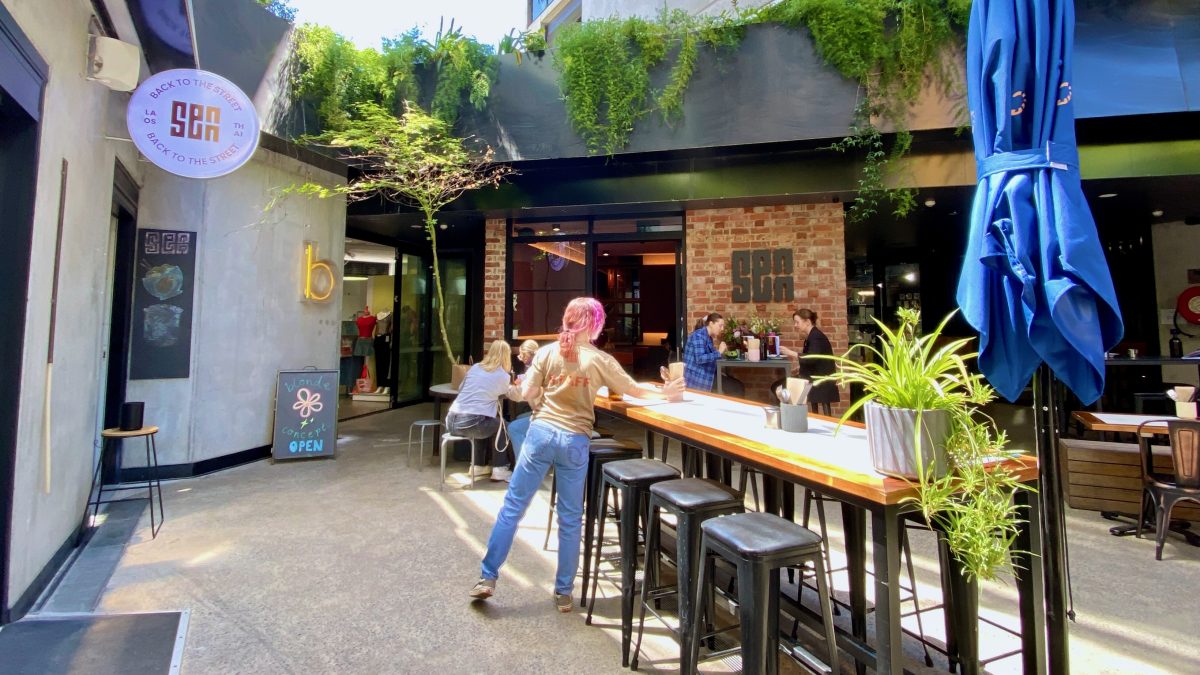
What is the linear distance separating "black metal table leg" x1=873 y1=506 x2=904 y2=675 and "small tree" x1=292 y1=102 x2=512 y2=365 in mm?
4212

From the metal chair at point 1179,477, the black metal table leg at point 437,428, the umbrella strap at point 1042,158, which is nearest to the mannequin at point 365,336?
the black metal table leg at point 437,428

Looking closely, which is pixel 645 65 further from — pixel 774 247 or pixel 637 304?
pixel 637 304

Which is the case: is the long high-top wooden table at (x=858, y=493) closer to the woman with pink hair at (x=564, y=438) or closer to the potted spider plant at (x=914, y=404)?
the potted spider plant at (x=914, y=404)

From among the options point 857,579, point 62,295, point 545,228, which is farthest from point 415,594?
point 545,228

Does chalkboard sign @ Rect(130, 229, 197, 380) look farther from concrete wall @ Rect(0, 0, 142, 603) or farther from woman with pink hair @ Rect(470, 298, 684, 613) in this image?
woman with pink hair @ Rect(470, 298, 684, 613)

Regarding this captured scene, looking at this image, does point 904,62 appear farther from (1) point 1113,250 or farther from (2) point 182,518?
(2) point 182,518

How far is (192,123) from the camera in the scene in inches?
143

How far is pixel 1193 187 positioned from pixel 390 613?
8.47m

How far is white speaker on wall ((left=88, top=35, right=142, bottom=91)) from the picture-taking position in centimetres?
312

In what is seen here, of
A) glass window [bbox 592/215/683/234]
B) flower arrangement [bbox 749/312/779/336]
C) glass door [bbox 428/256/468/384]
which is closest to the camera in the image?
flower arrangement [bbox 749/312/779/336]

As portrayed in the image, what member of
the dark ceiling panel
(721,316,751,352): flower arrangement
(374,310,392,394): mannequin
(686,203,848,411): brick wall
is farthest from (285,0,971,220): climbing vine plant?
(374,310,392,394): mannequin

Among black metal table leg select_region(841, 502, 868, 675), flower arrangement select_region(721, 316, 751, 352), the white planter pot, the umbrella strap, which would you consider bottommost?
black metal table leg select_region(841, 502, 868, 675)

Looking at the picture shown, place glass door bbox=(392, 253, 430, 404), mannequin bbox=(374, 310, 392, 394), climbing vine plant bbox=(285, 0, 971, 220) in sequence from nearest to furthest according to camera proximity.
→ climbing vine plant bbox=(285, 0, 971, 220) → glass door bbox=(392, 253, 430, 404) → mannequin bbox=(374, 310, 392, 394)

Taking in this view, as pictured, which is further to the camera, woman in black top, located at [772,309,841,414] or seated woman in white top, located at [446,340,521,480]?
woman in black top, located at [772,309,841,414]
